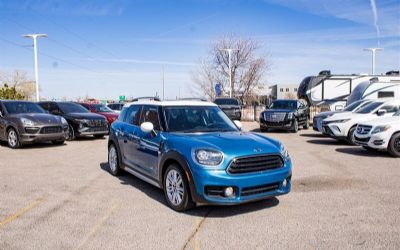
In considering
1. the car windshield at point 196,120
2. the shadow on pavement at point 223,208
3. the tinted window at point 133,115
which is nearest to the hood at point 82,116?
the tinted window at point 133,115

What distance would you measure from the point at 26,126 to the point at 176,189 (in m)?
8.37

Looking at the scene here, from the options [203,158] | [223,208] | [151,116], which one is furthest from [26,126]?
[203,158]

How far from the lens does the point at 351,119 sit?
12617 mm

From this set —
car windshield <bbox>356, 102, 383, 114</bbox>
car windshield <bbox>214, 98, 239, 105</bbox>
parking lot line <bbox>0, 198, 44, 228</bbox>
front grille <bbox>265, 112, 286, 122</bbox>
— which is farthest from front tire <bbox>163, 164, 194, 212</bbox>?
car windshield <bbox>214, 98, 239, 105</bbox>

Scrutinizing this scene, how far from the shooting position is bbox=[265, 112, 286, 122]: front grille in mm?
17391

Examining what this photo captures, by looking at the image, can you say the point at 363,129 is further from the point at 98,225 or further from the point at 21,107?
the point at 21,107

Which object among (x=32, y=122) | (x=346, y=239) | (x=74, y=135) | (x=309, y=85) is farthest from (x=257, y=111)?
(x=346, y=239)

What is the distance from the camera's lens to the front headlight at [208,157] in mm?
4766

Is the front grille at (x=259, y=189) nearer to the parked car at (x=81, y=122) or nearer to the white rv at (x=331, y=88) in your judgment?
the parked car at (x=81, y=122)

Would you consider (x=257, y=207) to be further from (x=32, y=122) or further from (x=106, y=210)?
(x=32, y=122)

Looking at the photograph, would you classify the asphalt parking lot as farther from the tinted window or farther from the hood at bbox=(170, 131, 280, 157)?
the tinted window

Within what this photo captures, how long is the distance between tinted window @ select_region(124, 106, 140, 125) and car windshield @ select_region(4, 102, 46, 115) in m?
7.15

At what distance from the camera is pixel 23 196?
20.0 feet

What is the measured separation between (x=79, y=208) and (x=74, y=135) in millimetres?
9464
